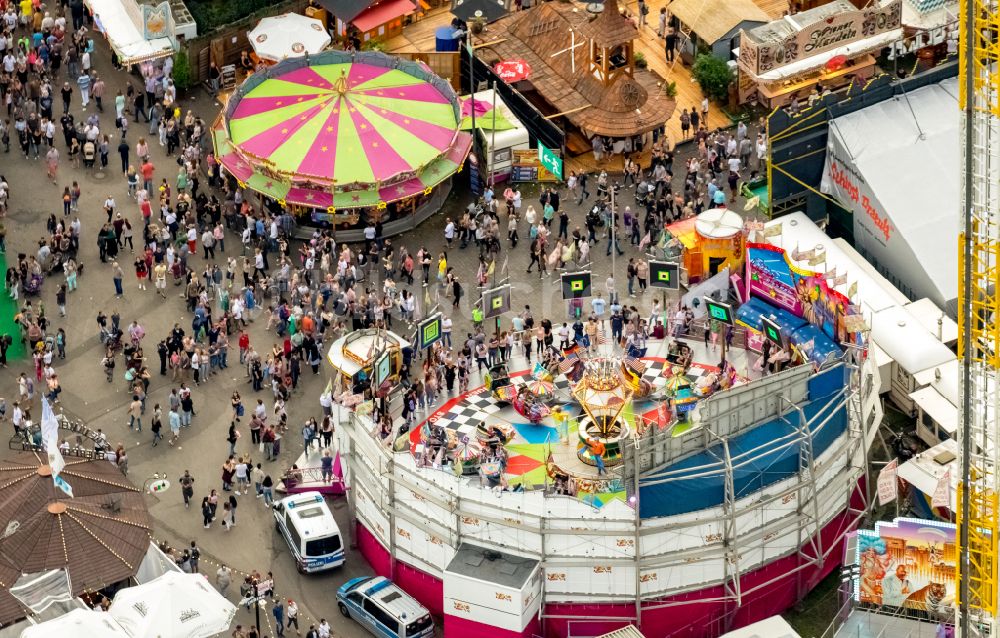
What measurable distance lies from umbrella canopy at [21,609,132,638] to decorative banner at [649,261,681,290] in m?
25.0

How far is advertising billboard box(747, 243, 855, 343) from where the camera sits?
3270 inches

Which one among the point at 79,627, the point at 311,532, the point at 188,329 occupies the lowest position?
A: the point at 311,532

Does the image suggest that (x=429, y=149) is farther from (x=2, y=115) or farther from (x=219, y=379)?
(x=2, y=115)

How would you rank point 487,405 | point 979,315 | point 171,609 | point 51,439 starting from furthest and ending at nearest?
point 487,405
point 51,439
point 171,609
point 979,315

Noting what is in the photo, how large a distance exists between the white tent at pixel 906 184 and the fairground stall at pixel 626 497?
29.2 ft

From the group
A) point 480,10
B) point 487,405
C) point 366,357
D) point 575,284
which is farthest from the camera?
point 480,10

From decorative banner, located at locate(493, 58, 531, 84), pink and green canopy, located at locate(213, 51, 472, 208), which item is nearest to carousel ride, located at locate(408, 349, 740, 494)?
pink and green canopy, located at locate(213, 51, 472, 208)

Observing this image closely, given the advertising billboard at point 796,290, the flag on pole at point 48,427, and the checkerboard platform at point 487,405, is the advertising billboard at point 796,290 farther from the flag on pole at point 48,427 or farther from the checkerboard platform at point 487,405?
the flag on pole at point 48,427

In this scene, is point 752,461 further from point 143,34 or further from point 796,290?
point 143,34

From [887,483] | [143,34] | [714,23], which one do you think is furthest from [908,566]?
[143,34]

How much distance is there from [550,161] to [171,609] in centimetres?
2709

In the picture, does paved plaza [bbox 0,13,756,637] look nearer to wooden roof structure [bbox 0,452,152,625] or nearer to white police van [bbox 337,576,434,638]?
white police van [bbox 337,576,434,638]

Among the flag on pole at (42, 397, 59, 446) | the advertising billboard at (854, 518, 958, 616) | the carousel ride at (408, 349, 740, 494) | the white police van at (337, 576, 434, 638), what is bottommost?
the white police van at (337, 576, 434, 638)

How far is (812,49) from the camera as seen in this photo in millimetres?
102062
